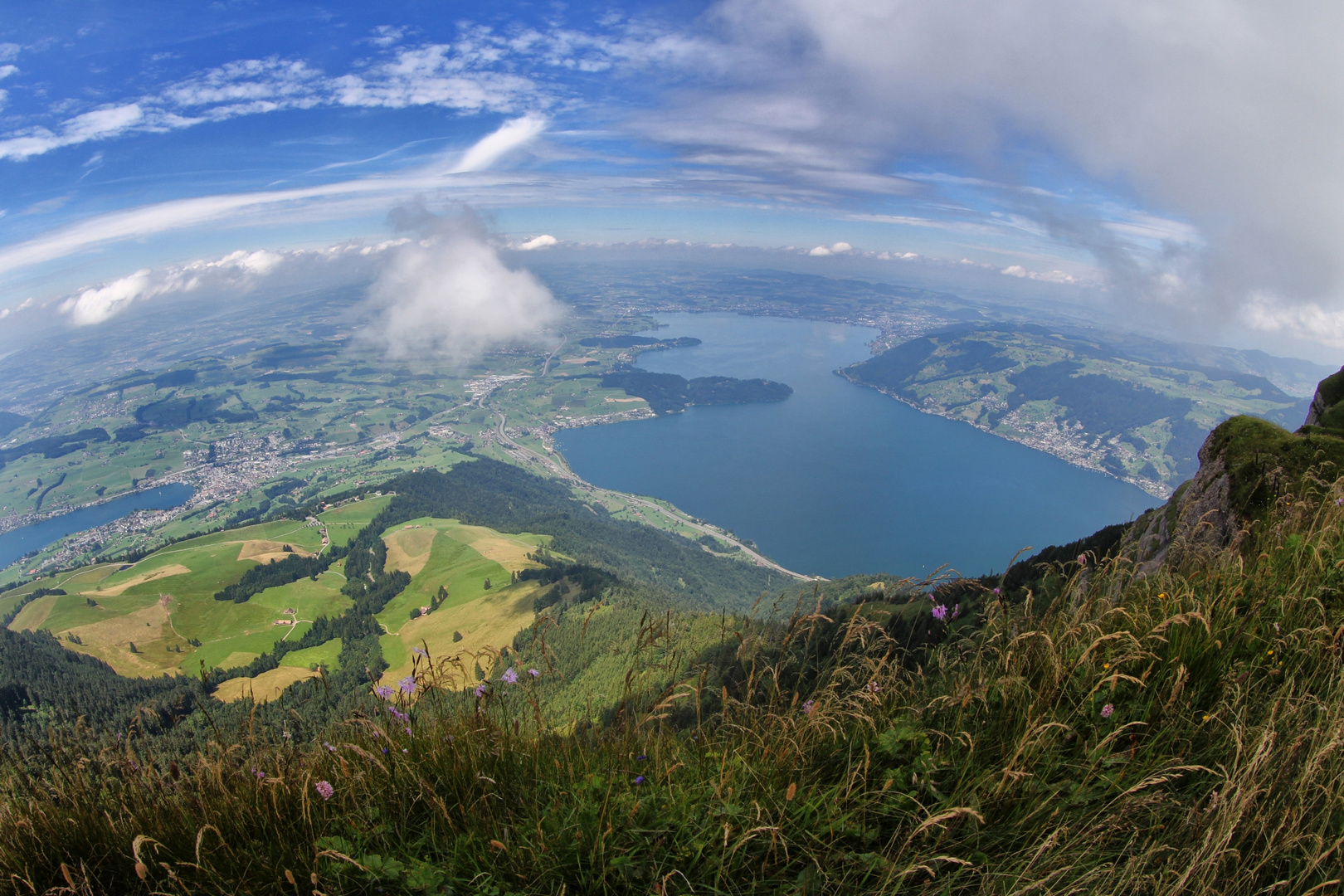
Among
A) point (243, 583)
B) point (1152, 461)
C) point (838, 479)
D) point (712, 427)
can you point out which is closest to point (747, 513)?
point (838, 479)

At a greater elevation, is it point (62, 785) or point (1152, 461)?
point (62, 785)

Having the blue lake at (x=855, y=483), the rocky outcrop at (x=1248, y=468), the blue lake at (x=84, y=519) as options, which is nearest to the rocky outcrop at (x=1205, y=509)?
the rocky outcrop at (x=1248, y=468)

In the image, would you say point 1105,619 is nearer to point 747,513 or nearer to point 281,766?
point 281,766

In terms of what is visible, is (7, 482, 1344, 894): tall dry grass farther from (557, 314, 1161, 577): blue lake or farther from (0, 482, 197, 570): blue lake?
(0, 482, 197, 570): blue lake

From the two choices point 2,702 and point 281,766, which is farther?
point 2,702

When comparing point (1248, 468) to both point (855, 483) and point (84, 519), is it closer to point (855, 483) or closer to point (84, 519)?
point (855, 483)

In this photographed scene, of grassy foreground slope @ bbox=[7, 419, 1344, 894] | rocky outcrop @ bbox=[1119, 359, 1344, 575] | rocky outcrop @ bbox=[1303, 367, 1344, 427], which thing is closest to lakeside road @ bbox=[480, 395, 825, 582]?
rocky outcrop @ bbox=[1303, 367, 1344, 427]

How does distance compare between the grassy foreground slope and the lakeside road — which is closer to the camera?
the grassy foreground slope
